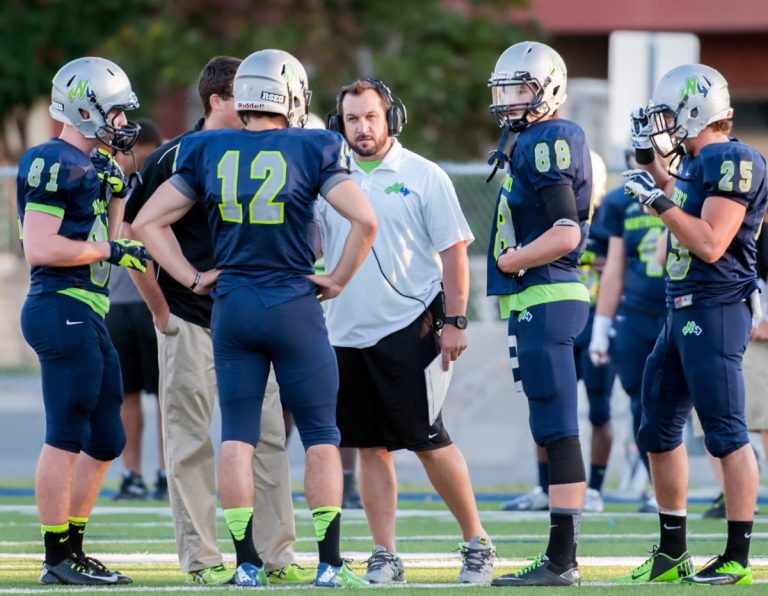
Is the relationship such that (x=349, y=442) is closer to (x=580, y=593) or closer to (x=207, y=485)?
(x=207, y=485)

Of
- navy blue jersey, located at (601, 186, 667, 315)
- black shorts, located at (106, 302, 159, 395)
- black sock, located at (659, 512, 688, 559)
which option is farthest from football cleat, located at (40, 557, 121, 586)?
navy blue jersey, located at (601, 186, 667, 315)

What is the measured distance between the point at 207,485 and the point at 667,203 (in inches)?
89.5

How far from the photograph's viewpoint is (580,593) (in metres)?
5.75

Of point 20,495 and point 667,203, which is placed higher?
point 667,203

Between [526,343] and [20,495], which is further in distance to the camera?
[20,495]

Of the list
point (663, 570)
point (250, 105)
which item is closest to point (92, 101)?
point (250, 105)

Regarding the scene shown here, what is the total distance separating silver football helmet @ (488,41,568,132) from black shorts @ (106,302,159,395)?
4.16 metres

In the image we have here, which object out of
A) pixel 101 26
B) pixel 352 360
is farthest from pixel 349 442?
pixel 101 26

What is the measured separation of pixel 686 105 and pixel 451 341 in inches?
52.2

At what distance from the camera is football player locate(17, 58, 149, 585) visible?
6.16 metres

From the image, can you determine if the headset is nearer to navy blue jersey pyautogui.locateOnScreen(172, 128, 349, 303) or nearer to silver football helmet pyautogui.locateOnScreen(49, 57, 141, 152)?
navy blue jersey pyautogui.locateOnScreen(172, 128, 349, 303)

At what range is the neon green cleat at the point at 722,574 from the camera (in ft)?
19.8

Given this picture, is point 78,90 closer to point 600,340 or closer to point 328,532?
point 328,532

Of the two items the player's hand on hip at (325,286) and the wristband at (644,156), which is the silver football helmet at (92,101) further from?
the wristband at (644,156)
